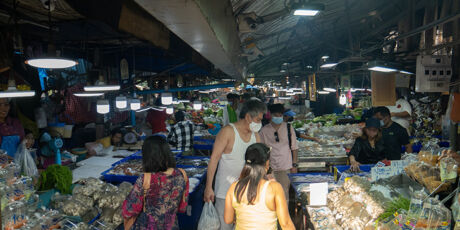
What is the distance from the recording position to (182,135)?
7.00 metres

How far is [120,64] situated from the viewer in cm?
614

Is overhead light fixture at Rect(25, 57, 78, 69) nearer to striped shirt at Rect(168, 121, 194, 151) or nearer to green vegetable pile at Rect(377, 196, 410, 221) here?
green vegetable pile at Rect(377, 196, 410, 221)

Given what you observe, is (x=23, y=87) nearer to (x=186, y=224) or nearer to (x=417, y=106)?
(x=186, y=224)

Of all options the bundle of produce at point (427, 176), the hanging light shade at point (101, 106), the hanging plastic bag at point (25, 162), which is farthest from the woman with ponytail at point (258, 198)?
the hanging light shade at point (101, 106)

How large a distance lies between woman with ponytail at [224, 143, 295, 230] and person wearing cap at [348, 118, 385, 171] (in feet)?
8.04

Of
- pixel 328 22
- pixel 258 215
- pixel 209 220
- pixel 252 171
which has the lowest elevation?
pixel 209 220

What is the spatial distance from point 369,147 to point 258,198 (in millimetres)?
2990

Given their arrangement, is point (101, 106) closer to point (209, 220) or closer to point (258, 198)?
point (209, 220)

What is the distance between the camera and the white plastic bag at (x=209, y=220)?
3301mm

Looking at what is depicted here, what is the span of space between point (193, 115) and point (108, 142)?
297 inches

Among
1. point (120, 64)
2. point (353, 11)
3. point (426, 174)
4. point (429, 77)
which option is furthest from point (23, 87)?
point (429, 77)

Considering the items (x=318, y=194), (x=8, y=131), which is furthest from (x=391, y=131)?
(x=8, y=131)

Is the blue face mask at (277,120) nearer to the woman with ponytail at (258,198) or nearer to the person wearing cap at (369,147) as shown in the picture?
the person wearing cap at (369,147)

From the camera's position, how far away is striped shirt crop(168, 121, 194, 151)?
698 centimetres
